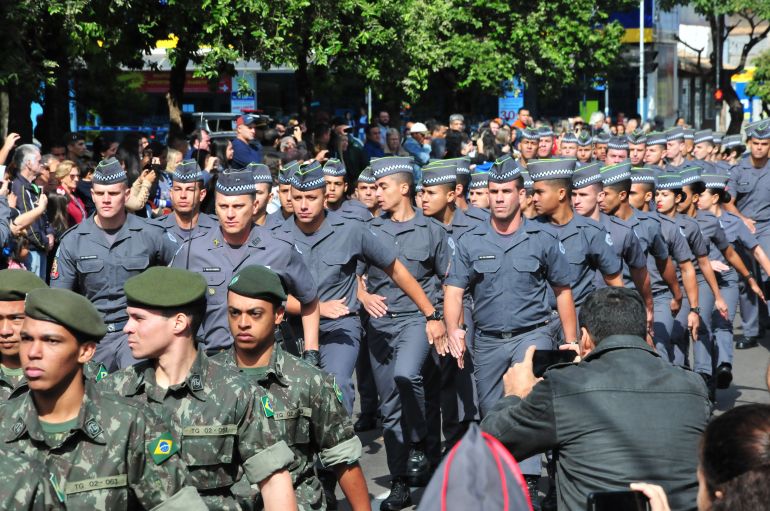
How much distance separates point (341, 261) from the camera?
30.3ft

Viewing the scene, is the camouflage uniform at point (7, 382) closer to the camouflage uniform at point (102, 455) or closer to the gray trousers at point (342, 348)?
the camouflage uniform at point (102, 455)

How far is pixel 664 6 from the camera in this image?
4784cm

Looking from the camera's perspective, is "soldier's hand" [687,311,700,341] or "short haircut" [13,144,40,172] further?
"short haircut" [13,144,40,172]

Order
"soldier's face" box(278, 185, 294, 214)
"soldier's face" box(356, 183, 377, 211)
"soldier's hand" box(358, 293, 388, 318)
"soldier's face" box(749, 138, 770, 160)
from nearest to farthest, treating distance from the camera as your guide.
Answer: "soldier's hand" box(358, 293, 388, 318), "soldier's face" box(278, 185, 294, 214), "soldier's face" box(356, 183, 377, 211), "soldier's face" box(749, 138, 770, 160)

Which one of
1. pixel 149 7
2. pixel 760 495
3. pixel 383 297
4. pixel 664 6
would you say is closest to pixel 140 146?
pixel 149 7

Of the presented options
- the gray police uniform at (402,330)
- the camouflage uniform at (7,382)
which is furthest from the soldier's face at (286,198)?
the camouflage uniform at (7,382)

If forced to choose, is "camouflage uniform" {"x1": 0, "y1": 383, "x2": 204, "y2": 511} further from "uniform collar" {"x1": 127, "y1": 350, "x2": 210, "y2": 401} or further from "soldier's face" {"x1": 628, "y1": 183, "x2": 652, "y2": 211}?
"soldier's face" {"x1": 628, "y1": 183, "x2": 652, "y2": 211}

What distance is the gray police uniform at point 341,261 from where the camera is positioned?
9031 millimetres

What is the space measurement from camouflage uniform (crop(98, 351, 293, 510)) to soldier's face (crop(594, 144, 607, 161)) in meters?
14.0

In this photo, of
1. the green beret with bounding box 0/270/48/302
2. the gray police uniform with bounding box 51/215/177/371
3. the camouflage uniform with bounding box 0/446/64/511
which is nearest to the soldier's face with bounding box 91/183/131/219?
the gray police uniform with bounding box 51/215/177/371

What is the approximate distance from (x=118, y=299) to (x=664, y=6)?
41982 mm

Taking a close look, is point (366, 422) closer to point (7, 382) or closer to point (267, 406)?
point (7, 382)

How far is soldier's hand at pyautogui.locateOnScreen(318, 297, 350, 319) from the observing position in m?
8.78

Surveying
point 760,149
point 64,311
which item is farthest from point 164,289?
point 760,149
